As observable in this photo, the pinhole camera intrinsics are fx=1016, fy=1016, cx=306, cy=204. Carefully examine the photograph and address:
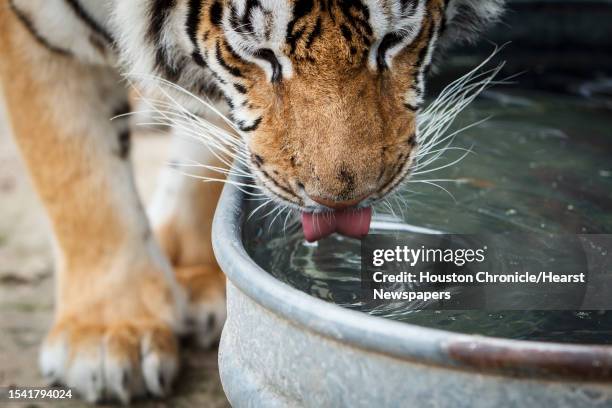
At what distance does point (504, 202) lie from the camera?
4.70ft

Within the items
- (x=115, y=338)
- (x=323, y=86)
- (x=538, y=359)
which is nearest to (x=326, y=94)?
(x=323, y=86)

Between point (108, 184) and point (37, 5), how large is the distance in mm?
→ 299

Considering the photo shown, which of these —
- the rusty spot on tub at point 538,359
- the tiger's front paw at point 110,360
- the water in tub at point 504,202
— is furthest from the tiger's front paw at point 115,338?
the rusty spot on tub at point 538,359

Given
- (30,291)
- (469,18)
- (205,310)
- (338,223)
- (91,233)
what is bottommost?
(30,291)

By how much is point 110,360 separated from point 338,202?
594mm

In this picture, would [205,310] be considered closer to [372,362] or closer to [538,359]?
[372,362]

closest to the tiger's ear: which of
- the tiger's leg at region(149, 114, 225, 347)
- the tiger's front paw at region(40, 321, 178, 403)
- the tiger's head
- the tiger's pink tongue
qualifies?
the tiger's head

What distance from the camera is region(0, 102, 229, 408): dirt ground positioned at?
62.5 inches

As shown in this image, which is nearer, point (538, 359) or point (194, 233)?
point (538, 359)

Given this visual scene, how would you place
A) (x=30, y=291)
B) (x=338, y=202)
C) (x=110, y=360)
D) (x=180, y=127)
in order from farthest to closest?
(x=30, y=291)
(x=110, y=360)
(x=180, y=127)
(x=338, y=202)

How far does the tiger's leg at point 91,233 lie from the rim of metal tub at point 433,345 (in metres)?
0.71

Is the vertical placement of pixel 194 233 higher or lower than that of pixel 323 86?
lower

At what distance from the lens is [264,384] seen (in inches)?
37.5

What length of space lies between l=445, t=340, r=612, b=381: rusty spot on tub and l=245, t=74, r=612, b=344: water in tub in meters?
0.28
